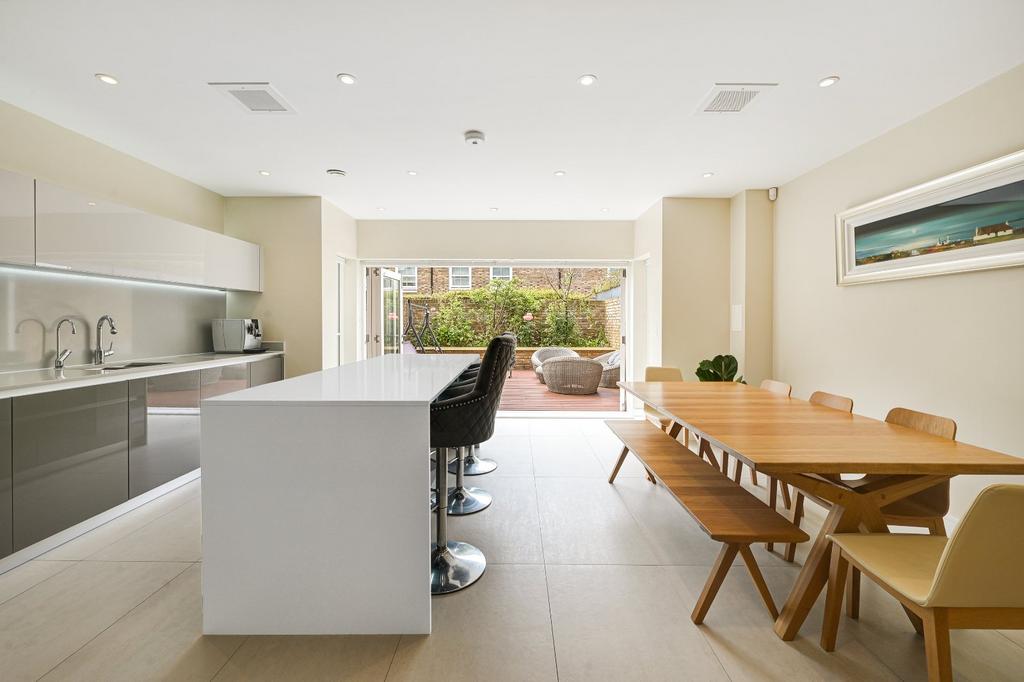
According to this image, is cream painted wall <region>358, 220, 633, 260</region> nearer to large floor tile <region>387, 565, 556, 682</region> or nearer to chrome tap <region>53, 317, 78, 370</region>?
chrome tap <region>53, 317, 78, 370</region>

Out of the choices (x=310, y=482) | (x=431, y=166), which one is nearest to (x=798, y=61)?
(x=431, y=166)

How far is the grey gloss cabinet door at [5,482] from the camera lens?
2033 millimetres

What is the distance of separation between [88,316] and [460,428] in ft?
9.81

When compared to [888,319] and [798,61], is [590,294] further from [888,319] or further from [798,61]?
[798,61]

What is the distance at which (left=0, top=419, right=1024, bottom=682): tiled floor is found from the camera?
1.50 meters

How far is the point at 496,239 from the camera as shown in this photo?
5.56 m

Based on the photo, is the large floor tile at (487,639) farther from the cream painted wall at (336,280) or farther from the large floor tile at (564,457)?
the cream painted wall at (336,280)

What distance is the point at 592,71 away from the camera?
2.38 m

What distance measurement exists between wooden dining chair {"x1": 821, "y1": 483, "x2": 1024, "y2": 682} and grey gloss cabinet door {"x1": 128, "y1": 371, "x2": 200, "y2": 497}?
3660 mm

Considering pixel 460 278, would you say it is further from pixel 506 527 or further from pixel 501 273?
pixel 506 527

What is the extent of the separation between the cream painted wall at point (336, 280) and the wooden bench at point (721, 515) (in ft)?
12.0

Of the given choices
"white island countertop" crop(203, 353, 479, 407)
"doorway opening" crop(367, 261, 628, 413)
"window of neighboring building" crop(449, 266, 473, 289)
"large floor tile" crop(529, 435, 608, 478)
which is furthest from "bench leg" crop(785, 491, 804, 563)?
"window of neighboring building" crop(449, 266, 473, 289)

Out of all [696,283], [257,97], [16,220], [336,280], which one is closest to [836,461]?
[257,97]

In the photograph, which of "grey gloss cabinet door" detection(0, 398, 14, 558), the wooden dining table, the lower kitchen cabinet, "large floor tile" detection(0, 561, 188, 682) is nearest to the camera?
the wooden dining table
